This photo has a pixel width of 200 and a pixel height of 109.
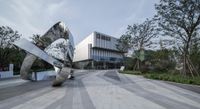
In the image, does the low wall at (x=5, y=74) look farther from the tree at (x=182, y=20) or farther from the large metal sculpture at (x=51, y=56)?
the tree at (x=182, y=20)

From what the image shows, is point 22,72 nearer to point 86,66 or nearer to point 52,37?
point 52,37

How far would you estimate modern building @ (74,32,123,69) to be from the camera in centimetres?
7926

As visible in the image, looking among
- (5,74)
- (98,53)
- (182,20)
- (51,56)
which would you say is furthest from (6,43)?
(98,53)

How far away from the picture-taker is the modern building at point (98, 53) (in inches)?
3121

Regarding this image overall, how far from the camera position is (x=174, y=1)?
67.0 ft

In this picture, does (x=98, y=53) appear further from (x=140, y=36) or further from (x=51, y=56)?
(x=51, y=56)

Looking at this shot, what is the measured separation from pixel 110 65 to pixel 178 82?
75544 mm

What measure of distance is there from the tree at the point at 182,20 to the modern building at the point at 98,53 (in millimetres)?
56206

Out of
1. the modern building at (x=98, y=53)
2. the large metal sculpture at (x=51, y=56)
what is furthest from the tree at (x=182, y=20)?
the modern building at (x=98, y=53)

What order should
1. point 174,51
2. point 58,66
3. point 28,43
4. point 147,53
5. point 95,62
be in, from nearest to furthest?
point 28,43 < point 58,66 < point 174,51 < point 147,53 < point 95,62

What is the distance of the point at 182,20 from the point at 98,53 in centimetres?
6484

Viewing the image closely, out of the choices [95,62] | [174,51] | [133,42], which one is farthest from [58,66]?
[95,62]

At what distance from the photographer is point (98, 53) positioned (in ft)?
276

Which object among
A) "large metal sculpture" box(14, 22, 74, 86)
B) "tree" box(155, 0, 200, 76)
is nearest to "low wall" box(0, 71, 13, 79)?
"large metal sculpture" box(14, 22, 74, 86)
